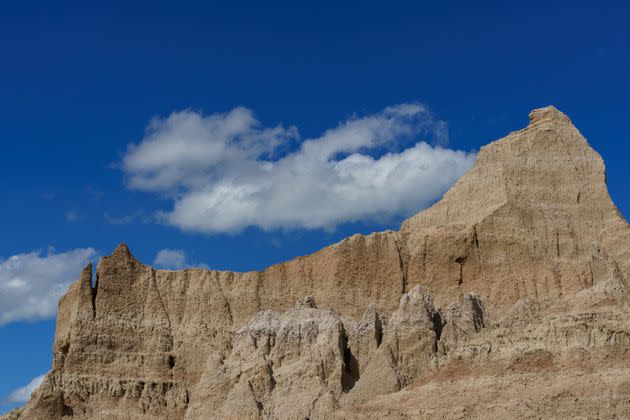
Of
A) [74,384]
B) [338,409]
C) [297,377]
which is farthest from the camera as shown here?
[74,384]

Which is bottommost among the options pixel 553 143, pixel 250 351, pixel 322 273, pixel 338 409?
pixel 338 409

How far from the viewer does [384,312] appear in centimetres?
8344

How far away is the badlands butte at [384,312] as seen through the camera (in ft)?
227

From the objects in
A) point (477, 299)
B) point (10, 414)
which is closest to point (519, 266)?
point (477, 299)

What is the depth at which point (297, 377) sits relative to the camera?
75.9m

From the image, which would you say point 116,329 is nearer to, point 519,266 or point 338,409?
point 338,409

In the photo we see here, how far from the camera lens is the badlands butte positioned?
69200mm

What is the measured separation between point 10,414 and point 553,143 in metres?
39.4

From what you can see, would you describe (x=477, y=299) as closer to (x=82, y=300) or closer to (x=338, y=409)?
(x=338, y=409)

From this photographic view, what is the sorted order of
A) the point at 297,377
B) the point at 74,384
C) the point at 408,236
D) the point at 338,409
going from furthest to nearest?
1. the point at 408,236
2. the point at 74,384
3. the point at 297,377
4. the point at 338,409

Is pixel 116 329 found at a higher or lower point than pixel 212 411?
higher

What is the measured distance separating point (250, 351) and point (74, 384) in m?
11.4

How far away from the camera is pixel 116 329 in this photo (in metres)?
84.8

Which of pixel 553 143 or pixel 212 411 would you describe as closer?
pixel 212 411
